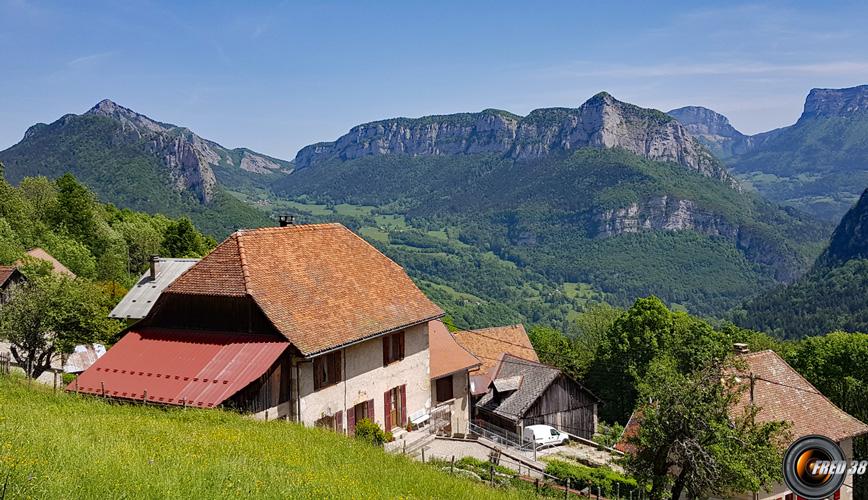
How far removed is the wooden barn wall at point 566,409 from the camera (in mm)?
37625

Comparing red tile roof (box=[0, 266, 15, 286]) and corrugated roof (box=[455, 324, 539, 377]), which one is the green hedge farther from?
red tile roof (box=[0, 266, 15, 286])

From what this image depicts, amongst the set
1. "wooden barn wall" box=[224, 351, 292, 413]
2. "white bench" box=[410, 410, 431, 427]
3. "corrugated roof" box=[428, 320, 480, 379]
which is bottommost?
"white bench" box=[410, 410, 431, 427]

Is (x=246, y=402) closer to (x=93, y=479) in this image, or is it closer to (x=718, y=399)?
(x=93, y=479)

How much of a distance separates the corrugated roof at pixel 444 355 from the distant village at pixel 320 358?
7 cm

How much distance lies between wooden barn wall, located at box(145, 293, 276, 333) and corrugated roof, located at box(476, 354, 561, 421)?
19179mm

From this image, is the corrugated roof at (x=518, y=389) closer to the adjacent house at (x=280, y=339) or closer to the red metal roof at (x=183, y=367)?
the adjacent house at (x=280, y=339)

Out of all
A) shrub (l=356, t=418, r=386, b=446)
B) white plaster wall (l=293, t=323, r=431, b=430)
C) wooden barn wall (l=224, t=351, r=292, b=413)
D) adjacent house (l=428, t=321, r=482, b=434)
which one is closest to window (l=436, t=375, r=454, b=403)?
adjacent house (l=428, t=321, r=482, b=434)

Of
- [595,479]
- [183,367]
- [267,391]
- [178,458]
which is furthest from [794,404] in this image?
[178,458]

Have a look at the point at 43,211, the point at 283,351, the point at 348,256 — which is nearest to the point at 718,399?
the point at 283,351

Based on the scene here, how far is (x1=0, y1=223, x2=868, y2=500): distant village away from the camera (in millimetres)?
20266

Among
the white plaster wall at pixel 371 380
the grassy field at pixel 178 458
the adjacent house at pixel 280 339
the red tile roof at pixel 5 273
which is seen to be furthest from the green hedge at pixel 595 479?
the red tile roof at pixel 5 273

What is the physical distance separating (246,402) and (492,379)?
2094cm

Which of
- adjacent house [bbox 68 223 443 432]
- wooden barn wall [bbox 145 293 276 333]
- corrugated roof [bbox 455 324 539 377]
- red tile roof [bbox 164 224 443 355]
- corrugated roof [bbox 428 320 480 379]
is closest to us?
adjacent house [bbox 68 223 443 432]

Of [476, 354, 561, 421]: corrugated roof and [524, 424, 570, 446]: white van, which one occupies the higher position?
[476, 354, 561, 421]: corrugated roof
